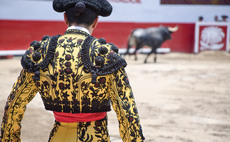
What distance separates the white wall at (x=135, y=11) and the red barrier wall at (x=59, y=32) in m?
0.22

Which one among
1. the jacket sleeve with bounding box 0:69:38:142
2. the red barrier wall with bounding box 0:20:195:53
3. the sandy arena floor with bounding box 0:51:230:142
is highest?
the red barrier wall with bounding box 0:20:195:53

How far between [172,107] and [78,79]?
128 inches

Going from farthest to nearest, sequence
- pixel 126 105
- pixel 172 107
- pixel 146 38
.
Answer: pixel 146 38 → pixel 172 107 → pixel 126 105

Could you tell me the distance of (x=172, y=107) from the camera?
166 inches

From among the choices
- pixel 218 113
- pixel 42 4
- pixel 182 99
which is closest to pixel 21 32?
pixel 42 4

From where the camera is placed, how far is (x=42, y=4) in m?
9.73

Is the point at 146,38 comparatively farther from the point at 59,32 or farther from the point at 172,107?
the point at 172,107

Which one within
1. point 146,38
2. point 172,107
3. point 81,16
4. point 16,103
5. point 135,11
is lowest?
point 172,107

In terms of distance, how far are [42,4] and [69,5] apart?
8983 millimetres

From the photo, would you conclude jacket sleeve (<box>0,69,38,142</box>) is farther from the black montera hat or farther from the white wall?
the white wall

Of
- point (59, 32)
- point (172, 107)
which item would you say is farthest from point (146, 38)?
point (172, 107)

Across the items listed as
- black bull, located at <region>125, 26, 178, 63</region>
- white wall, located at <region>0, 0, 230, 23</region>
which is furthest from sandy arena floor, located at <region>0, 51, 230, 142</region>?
white wall, located at <region>0, 0, 230, 23</region>

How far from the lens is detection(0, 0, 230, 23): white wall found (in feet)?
30.4

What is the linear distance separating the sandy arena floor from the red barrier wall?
169 cm
